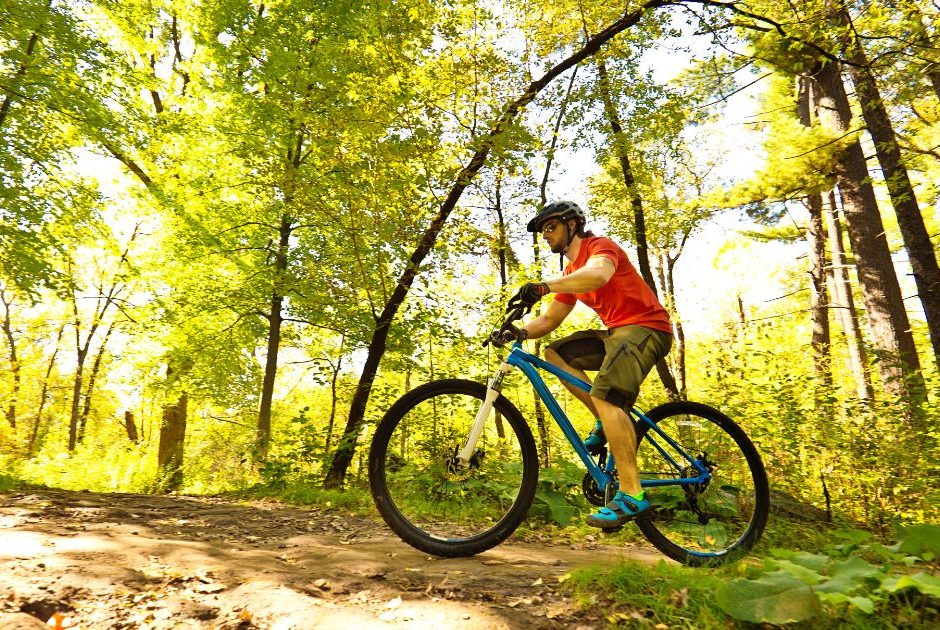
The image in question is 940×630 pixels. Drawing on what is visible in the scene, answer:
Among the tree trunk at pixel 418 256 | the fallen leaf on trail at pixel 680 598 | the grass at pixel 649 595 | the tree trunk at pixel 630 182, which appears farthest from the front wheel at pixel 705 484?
the tree trunk at pixel 630 182

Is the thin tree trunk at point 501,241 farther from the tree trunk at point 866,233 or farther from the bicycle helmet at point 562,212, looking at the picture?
the bicycle helmet at point 562,212

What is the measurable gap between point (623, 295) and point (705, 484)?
1.49 meters

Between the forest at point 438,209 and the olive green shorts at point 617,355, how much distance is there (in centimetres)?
110

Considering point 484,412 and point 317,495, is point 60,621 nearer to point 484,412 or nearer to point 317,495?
point 484,412

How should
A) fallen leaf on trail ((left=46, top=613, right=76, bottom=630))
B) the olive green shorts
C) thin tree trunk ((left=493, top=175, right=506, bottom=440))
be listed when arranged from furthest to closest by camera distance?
thin tree trunk ((left=493, top=175, right=506, bottom=440)), the olive green shorts, fallen leaf on trail ((left=46, top=613, right=76, bottom=630))

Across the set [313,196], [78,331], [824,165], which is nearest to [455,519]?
[313,196]

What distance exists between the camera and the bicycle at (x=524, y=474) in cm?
330

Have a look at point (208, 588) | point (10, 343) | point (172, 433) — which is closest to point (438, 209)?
point (208, 588)

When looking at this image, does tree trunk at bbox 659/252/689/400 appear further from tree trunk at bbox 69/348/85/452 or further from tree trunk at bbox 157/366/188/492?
tree trunk at bbox 69/348/85/452

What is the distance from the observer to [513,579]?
270 centimetres

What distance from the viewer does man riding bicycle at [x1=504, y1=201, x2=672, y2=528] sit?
310 centimetres

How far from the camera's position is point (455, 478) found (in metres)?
3.46

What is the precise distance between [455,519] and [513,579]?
0.76 m

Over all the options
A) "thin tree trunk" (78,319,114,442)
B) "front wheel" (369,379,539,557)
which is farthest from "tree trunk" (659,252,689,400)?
"thin tree trunk" (78,319,114,442)
